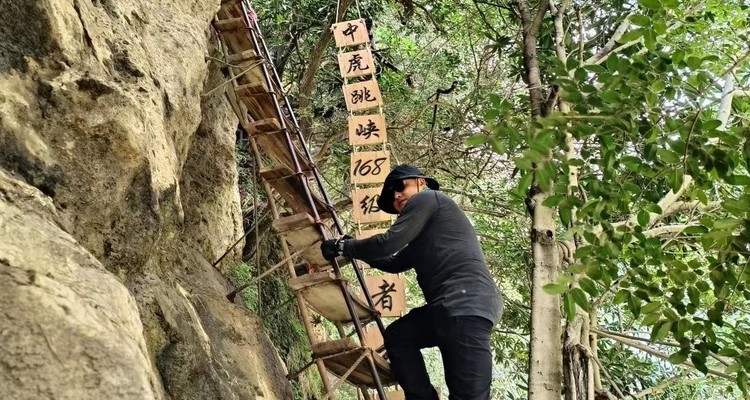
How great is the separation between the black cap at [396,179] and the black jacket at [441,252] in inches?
10.4

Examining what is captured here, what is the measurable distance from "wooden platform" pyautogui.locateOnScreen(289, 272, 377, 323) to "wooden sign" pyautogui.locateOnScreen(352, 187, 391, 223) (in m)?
1.37

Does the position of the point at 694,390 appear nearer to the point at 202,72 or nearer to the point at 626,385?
the point at 626,385

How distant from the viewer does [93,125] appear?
2389 millimetres

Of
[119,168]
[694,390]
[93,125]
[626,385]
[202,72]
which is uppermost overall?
[202,72]

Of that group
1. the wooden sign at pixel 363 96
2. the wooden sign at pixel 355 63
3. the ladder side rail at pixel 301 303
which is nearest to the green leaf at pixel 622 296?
the ladder side rail at pixel 301 303

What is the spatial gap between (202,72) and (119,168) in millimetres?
1345

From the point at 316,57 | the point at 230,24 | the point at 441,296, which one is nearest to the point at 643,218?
the point at 441,296

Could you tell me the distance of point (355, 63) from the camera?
217 inches

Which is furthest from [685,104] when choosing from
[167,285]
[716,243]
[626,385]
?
[167,285]

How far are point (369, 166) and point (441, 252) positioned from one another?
1943 mm

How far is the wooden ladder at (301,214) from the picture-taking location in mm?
3068

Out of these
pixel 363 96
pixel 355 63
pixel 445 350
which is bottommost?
pixel 445 350

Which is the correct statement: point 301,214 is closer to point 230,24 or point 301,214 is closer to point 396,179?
point 396,179

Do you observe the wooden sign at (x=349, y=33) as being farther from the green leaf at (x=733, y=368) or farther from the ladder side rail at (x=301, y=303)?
the green leaf at (x=733, y=368)
